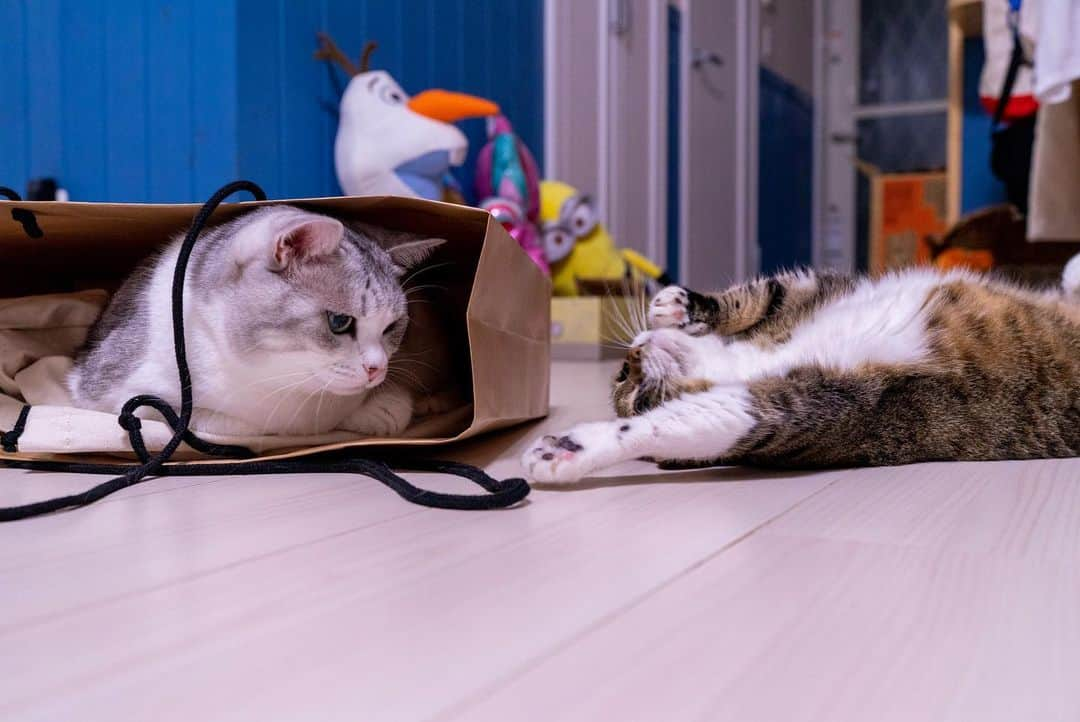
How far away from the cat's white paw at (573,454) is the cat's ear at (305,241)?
1.12ft

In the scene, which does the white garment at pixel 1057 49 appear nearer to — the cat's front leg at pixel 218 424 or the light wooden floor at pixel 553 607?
the light wooden floor at pixel 553 607

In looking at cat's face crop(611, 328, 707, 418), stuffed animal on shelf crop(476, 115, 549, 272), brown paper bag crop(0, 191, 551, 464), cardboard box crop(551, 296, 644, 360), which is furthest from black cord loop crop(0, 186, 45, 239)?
cardboard box crop(551, 296, 644, 360)

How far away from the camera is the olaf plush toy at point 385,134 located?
2.27 metres

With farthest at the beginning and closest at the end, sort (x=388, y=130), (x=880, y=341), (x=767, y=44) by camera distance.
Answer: (x=767, y=44)
(x=388, y=130)
(x=880, y=341)

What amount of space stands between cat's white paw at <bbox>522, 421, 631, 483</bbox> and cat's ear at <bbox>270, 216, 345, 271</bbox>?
342 mm

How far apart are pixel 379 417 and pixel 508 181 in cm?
183

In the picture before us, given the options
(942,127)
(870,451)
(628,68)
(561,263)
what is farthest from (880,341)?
(942,127)

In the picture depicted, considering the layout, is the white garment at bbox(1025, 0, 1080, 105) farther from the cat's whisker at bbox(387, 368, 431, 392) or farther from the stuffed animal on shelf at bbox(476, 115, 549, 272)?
the cat's whisker at bbox(387, 368, 431, 392)

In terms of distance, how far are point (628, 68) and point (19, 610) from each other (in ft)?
11.8

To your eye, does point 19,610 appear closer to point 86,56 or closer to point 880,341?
point 880,341

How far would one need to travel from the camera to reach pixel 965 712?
1.48 ft

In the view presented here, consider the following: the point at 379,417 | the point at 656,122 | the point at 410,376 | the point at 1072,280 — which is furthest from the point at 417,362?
the point at 656,122

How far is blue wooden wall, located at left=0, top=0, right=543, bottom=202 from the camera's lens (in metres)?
2.01

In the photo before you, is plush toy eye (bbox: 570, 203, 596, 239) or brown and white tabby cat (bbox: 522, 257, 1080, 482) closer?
brown and white tabby cat (bbox: 522, 257, 1080, 482)
